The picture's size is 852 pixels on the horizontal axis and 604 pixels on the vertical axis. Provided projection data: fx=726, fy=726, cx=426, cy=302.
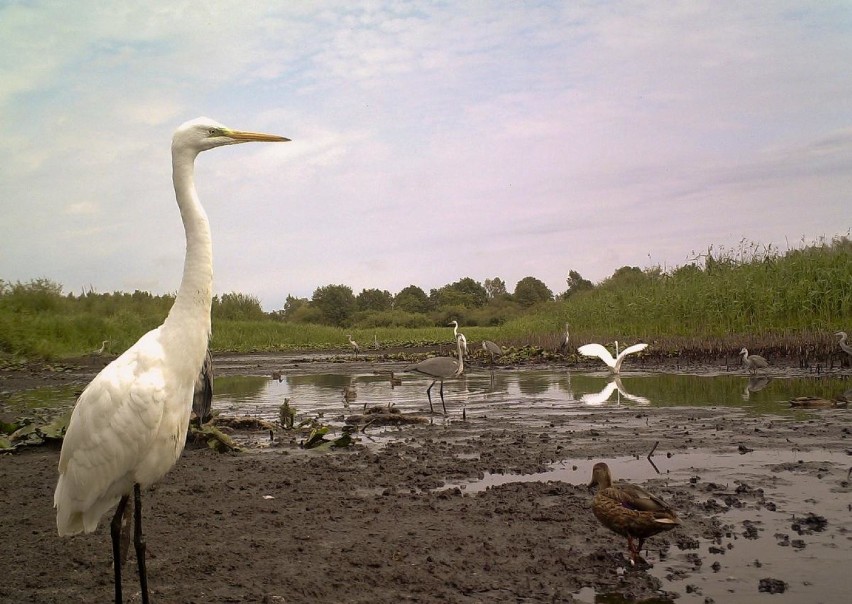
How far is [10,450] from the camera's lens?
866 centimetres

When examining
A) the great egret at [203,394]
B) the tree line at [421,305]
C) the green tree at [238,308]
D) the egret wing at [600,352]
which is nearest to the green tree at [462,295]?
the tree line at [421,305]

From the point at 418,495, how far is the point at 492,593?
6.78 ft

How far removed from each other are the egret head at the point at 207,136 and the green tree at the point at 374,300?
67.0 metres

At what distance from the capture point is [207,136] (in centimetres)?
471

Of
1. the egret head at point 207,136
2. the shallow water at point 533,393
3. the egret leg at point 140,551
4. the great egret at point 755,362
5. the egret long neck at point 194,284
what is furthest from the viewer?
the great egret at point 755,362

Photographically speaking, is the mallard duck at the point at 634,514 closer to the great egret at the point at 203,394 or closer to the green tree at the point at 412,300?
the great egret at the point at 203,394

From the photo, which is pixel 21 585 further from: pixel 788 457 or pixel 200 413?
pixel 788 457

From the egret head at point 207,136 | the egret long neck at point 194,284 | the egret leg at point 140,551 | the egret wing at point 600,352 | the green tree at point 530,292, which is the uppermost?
the green tree at point 530,292

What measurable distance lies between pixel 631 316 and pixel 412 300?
150ft

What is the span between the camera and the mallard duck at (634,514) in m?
4.46

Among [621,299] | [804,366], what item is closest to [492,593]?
[804,366]

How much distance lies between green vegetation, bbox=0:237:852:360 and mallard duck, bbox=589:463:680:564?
14.0 m

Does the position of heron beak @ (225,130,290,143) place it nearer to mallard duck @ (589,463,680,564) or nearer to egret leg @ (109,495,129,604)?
egret leg @ (109,495,129,604)

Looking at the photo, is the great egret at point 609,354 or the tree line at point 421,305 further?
the tree line at point 421,305
